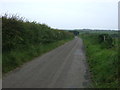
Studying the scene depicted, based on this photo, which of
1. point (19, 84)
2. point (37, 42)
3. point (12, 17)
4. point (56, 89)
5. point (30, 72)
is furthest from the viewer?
point (37, 42)

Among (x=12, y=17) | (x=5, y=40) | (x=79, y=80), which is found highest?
(x=12, y=17)

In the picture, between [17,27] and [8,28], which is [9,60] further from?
[17,27]

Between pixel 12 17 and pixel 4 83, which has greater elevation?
pixel 12 17

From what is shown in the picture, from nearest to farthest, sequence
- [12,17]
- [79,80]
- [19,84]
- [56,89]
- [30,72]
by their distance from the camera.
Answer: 1. [56,89]
2. [19,84]
3. [79,80]
4. [30,72]
5. [12,17]

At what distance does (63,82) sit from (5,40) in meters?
6.57

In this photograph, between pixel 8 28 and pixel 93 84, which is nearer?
pixel 93 84

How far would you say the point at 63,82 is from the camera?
10742 mm

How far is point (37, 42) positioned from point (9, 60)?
38.9ft

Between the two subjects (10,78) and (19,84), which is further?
(10,78)

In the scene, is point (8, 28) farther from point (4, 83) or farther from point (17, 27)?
point (4, 83)

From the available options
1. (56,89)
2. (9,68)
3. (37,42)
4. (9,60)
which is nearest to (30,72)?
(9,68)

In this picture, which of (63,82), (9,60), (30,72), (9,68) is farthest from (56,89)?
(9,60)

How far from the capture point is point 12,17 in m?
17.6

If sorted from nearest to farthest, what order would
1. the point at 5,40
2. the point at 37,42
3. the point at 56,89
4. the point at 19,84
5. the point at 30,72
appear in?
1. the point at 56,89
2. the point at 19,84
3. the point at 30,72
4. the point at 5,40
5. the point at 37,42
